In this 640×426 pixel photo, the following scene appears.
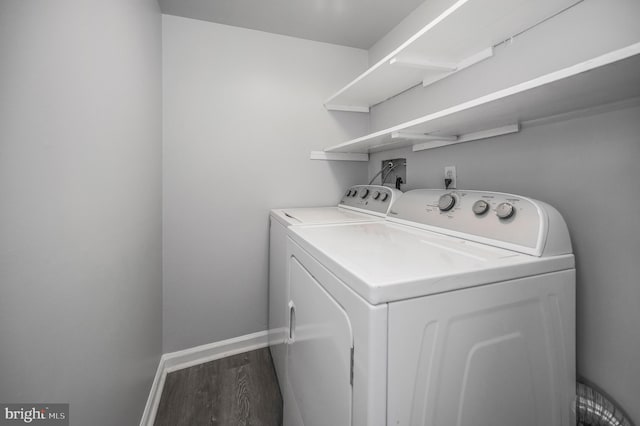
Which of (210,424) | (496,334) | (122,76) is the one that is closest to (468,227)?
(496,334)

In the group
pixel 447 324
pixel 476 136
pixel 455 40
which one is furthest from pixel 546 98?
pixel 447 324

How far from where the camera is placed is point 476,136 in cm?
124

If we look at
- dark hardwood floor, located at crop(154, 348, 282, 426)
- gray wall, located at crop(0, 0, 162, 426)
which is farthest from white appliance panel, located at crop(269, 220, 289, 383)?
gray wall, located at crop(0, 0, 162, 426)

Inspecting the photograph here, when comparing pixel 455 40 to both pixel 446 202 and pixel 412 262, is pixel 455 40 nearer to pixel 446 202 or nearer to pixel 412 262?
pixel 446 202

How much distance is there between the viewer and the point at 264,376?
5.63ft

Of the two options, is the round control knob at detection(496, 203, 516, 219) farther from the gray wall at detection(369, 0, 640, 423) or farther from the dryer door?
the dryer door

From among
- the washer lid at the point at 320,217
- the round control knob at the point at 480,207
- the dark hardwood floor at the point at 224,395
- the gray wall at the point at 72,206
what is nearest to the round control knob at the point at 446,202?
the round control knob at the point at 480,207

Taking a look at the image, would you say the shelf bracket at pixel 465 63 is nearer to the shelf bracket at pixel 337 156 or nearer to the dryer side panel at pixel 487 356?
the shelf bracket at pixel 337 156

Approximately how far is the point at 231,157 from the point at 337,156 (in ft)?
2.84

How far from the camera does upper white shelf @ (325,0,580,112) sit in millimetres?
929

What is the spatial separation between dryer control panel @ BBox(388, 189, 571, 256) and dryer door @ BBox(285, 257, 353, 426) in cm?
60

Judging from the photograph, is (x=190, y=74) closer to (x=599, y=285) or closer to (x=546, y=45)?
(x=546, y=45)

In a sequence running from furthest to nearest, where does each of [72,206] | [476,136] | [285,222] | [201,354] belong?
[201,354] → [285,222] → [476,136] → [72,206]

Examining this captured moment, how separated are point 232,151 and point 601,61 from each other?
73.3 inches
